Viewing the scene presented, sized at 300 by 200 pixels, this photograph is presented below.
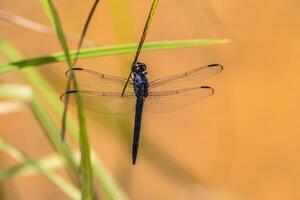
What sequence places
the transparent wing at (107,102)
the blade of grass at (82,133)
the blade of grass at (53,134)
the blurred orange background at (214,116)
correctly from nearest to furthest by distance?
the blade of grass at (82,133), the blade of grass at (53,134), the transparent wing at (107,102), the blurred orange background at (214,116)

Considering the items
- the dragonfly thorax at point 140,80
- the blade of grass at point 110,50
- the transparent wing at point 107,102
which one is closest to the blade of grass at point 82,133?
the blade of grass at point 110,50

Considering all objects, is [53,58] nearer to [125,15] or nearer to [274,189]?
[125,15]

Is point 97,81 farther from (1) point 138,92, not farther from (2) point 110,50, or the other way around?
(2) point 110,50

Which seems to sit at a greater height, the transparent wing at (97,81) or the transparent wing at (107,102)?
the transparent wing at (97,81)

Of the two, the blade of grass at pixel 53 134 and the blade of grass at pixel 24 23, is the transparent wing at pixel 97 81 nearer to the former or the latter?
the blade of grass at pixel 24 23

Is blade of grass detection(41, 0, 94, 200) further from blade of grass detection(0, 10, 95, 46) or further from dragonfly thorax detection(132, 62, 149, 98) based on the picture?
dragonfly thorax detection(132, 62, 149, 98)

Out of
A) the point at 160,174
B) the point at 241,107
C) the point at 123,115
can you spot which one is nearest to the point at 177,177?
the point at 160,174
